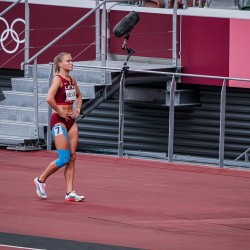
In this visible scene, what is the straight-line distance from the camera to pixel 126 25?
21.0 m

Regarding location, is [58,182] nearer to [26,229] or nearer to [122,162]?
[122,162]

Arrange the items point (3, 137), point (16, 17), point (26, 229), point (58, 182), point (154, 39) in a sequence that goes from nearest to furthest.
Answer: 1. point (26, 229)
2. point (58, 182)
3. point (3, 137)
4. point (154, 39)
5. point (16, 17)

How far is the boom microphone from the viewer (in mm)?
21000

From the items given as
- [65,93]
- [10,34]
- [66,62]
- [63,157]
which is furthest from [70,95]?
[10,34]

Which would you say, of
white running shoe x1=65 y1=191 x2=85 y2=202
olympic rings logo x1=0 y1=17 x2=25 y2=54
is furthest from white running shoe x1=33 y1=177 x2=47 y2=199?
olympic rings logo x1=0 y1=17 x2=25 y2=54

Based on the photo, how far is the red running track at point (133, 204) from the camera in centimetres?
1330

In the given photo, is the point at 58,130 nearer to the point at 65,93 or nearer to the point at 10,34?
the point at 65,93

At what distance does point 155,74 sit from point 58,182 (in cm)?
468

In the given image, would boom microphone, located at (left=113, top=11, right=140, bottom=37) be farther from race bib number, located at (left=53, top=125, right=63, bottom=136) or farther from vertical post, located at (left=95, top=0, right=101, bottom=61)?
race bib number, located at (left=53, top=125, right=63, bottom=136)

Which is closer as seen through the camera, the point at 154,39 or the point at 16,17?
the point at 154,39

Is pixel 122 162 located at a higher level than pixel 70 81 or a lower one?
lower

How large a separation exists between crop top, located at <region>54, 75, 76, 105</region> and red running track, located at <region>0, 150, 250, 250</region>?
1.35 m

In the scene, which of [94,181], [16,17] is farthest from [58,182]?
[16,17]

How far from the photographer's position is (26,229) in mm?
13500
